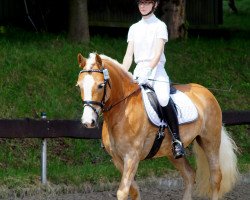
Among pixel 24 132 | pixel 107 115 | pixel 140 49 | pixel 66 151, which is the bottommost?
pixel 66 151

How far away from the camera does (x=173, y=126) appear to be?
962 centimetres

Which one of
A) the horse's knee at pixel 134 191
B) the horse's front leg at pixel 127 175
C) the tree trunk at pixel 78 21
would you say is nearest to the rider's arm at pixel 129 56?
the horse's front leg at pixel 127 175

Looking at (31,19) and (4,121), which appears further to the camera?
(31,19)

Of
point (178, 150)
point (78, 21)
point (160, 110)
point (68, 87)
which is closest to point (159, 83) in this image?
point (160, 110)

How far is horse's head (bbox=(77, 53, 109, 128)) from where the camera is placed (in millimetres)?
8266

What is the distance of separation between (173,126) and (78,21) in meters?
8.87

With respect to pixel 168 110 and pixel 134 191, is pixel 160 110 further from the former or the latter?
pixel 134 191

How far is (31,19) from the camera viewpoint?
20188mm

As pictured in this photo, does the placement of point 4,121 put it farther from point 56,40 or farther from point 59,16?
point 59,16

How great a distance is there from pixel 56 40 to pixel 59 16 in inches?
120

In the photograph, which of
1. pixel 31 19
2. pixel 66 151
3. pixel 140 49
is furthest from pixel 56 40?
pixel 140 49

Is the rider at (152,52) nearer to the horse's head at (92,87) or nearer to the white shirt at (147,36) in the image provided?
the white shirt at (147,36)

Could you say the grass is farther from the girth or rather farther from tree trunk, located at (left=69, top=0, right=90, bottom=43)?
the girth

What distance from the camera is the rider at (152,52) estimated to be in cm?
949
